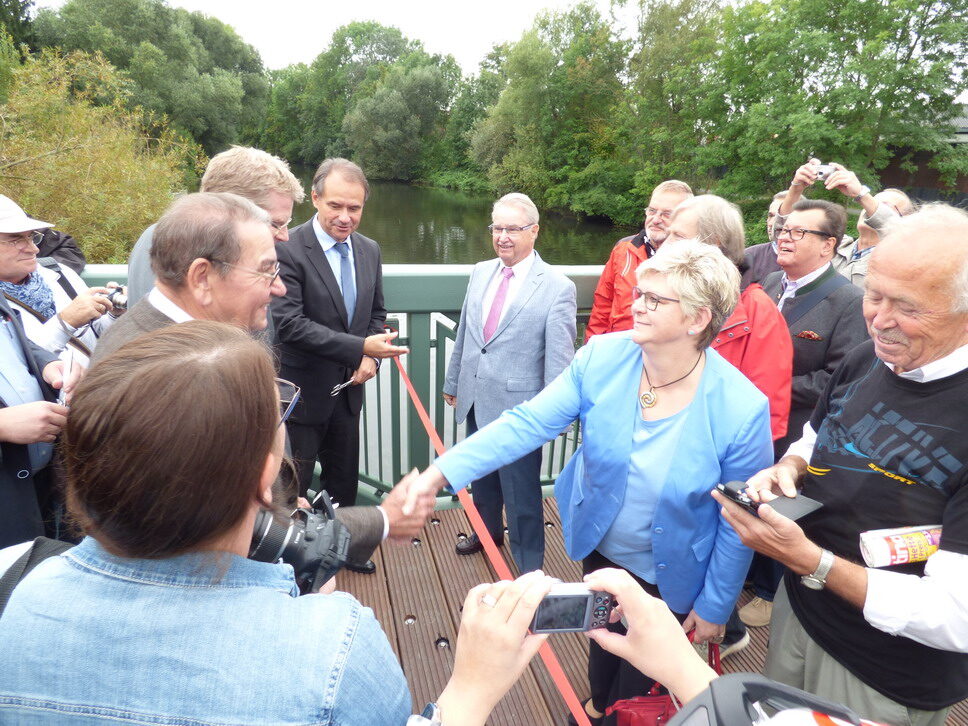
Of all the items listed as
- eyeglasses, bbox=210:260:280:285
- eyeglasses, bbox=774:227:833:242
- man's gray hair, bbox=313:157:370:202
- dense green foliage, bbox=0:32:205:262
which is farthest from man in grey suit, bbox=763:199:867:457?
dense green foliage, bbox=0:32:205:262

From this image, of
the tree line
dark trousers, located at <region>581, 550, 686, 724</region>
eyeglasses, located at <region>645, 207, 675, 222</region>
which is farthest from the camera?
the tree line

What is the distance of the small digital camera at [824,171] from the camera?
356cm

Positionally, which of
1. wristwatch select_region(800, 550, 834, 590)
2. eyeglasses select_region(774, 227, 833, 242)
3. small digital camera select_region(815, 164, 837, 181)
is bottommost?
wristwatch select_region(800, 550, 834, 590)

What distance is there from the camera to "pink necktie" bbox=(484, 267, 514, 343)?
3.27 meters

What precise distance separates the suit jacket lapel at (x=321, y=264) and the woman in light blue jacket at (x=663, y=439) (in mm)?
1469

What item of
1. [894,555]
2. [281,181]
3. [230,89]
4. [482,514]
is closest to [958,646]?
[894,555]

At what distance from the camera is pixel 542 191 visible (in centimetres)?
3503

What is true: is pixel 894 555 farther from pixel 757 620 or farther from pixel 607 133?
pixel 607 133

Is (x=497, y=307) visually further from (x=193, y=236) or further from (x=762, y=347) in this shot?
(x=193, y=236)

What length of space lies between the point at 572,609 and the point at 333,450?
2417 millimetres

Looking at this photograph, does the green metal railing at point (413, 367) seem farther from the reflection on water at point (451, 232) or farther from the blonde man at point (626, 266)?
the reflection on water at point (451, 232)

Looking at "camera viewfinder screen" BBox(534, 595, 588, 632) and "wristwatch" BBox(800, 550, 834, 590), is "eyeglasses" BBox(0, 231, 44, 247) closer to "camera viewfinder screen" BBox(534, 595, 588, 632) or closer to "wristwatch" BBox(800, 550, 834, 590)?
"camera viewfinder screen" BBox(534, 595, 588, 632)

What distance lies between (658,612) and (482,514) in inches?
92.8

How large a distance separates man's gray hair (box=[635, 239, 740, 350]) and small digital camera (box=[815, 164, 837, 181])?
2.07 metres
